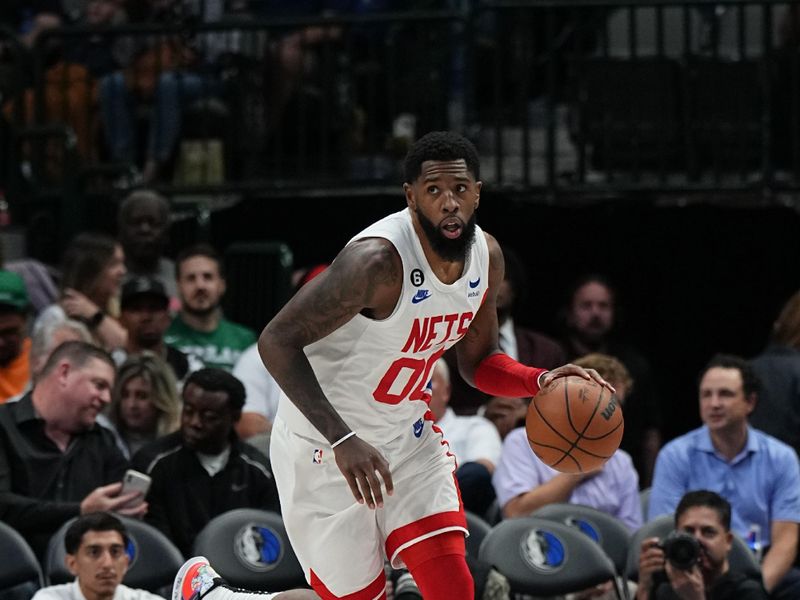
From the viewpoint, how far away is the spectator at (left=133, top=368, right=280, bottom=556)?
8.25m

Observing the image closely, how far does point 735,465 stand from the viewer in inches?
352

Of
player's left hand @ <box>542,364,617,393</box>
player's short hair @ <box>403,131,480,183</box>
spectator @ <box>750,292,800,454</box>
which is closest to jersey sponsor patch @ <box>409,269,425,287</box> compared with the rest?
player's short hair @ <box>403,131,480,183</box>

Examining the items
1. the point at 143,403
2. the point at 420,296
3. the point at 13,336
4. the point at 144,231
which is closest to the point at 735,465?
the point at 143,403

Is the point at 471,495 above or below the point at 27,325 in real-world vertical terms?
below

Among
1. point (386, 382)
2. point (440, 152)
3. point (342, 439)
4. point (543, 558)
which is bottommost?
point (543, 558)

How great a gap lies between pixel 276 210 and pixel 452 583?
5.51 metres

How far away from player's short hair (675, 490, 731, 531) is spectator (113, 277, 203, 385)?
2.80 m

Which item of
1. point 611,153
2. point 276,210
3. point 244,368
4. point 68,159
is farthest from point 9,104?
point 611,153

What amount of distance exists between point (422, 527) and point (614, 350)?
427 cm

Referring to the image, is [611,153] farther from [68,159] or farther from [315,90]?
[68,159]

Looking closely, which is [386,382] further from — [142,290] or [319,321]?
[142,290]

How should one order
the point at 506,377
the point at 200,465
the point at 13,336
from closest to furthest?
the point at 506,377, the point at 200,465, the point at 13,336

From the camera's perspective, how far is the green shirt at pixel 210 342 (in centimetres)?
963

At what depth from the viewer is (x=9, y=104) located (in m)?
11.6
